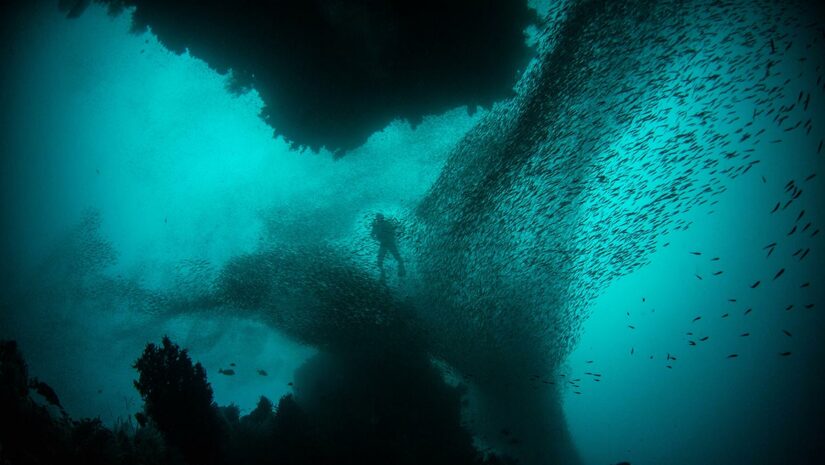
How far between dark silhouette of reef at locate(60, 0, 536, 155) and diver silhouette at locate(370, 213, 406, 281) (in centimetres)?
417

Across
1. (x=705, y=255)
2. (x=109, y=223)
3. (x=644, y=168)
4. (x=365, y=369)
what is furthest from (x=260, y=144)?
(x=705, y=255)

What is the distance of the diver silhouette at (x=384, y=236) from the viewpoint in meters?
13.0

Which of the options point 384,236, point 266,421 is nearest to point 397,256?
point 384,236

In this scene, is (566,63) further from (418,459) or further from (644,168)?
(418,459)

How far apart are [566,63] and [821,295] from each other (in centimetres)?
5772

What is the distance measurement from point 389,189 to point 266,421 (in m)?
11.1

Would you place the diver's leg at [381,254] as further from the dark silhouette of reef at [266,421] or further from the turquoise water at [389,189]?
the dark silhouette of reef at [266,421]

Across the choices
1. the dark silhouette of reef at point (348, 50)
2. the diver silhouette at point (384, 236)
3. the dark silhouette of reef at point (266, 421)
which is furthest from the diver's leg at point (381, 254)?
the dark silhouette of reef at point (266, 421)

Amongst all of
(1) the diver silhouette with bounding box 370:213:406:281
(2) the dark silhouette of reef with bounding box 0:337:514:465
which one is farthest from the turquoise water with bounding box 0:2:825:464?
(2) the dark silhouette of reef with bounding box 0:337:514:465

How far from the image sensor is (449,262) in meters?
14.7

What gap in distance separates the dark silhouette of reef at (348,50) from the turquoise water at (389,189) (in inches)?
31.0

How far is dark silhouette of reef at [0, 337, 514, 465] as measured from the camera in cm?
779

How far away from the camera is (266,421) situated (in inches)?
537

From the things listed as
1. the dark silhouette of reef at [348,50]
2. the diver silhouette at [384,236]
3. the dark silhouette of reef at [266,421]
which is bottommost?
the dark silhouette of reef at [266,421]
